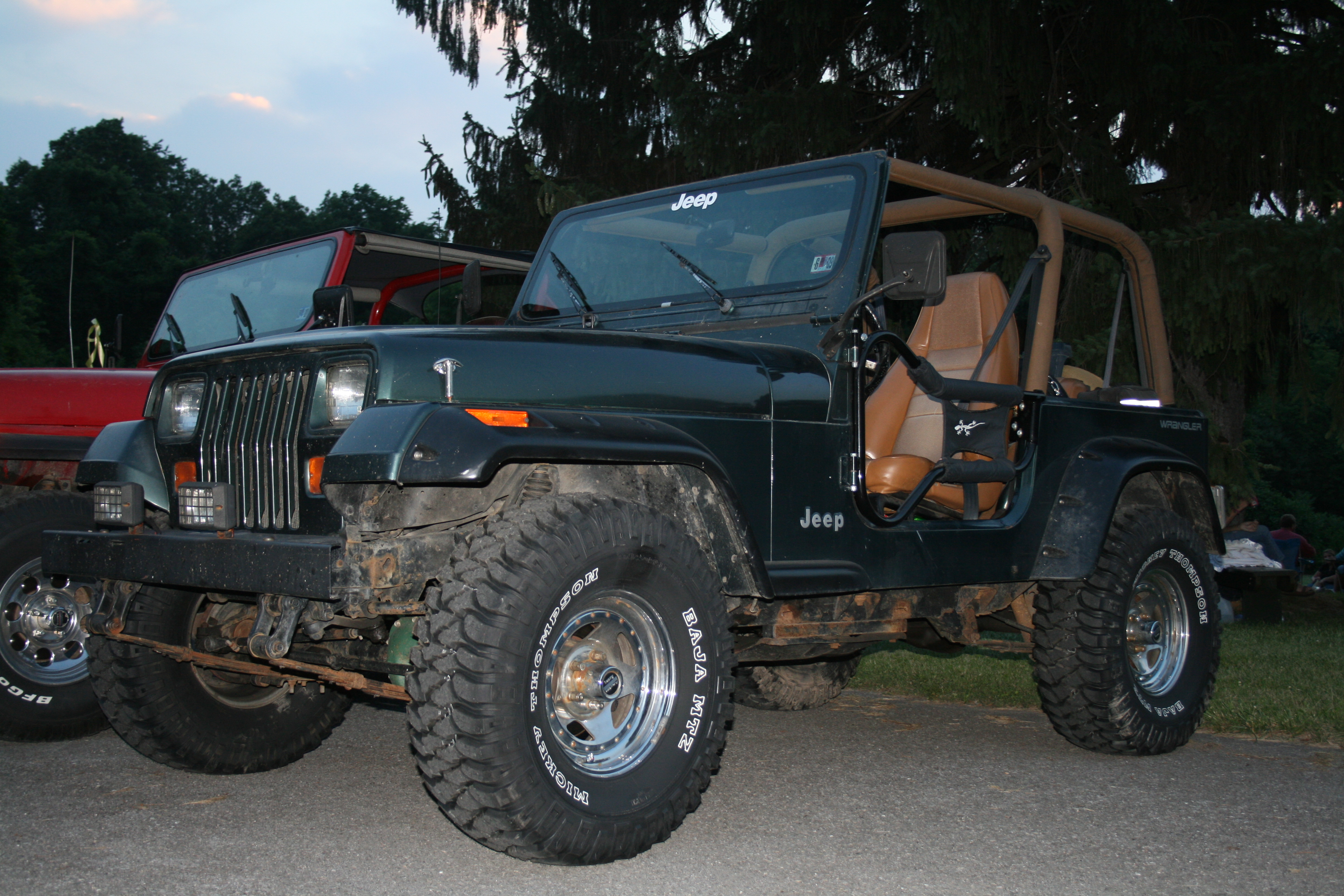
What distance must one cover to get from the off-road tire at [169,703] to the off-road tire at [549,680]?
1.40 meters

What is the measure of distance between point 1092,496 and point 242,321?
451 cm

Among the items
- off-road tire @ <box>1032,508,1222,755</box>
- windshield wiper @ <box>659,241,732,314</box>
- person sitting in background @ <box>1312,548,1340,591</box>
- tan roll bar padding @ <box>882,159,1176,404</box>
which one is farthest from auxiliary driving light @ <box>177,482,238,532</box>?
person sitting in background @ <box>1312,548,1340,591</box>

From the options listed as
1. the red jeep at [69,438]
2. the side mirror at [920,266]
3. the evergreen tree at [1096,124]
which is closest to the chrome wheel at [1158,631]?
the side mirror at [920,266]

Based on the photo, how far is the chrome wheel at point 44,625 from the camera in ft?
16.6

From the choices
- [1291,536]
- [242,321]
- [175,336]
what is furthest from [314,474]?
[1291,536]

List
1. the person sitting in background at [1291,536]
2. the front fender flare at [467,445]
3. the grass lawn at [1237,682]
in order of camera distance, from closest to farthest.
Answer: the front fender flare at [467,445] < the grass lawn at [1237,682] < the person sitting in background at [1291,536]

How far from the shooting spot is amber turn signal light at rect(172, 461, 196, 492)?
3.93 metres

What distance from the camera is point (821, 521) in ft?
13.4

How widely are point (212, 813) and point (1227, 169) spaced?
34.5 ft

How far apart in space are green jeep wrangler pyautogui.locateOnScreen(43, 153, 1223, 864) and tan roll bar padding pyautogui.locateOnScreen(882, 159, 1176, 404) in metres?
0.02

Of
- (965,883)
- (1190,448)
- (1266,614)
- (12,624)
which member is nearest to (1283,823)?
(965,883)

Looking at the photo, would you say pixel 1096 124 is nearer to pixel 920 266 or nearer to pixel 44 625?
pixel 920 266

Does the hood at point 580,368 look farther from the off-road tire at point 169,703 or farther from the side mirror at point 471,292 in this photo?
the side mirror at point 471,292

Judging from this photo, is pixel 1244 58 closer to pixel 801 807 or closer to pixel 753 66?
pixel 753 66
